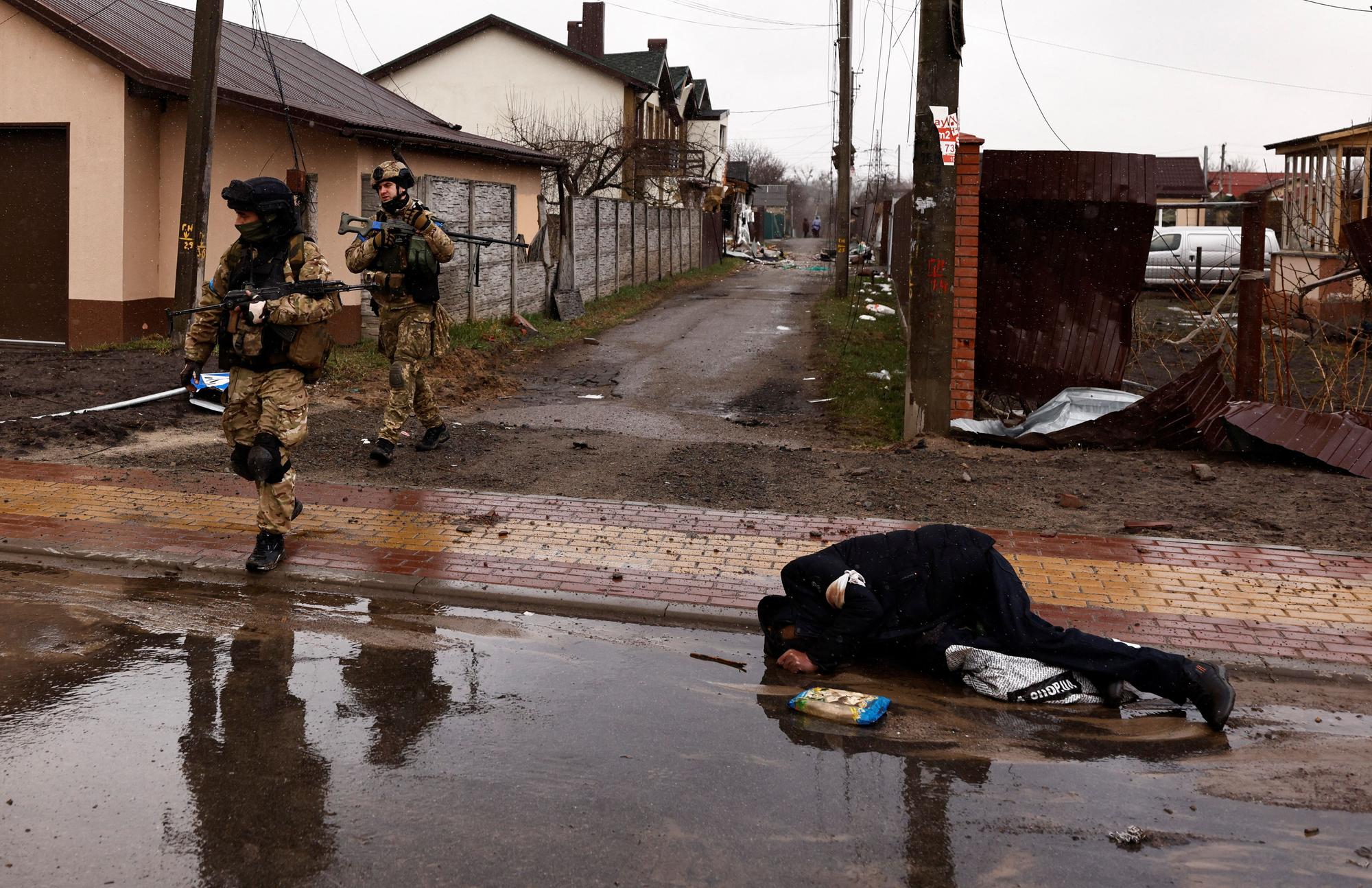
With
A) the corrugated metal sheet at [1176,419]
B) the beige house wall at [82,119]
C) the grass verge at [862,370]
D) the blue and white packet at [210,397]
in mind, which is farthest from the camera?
the beige house wall at [82,119]

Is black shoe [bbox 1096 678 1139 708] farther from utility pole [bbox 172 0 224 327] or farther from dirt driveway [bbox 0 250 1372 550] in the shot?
utility pole [bbox 172 0 224 327]

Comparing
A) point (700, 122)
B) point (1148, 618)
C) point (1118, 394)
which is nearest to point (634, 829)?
point (1148, 618)

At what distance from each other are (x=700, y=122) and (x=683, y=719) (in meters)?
61.6

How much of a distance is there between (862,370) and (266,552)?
972cm

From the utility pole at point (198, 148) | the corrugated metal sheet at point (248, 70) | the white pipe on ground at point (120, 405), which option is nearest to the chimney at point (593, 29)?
the corrugated metal sheet at point (248, 70)

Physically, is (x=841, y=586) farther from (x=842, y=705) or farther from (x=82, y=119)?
(x=82, y=119)

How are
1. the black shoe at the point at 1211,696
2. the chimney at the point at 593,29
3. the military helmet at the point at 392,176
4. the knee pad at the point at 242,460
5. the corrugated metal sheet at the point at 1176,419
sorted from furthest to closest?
the chimney at the point at 593,29, the corrugated metal sheet at the point at 1176,419, the military helmet at the point at 392,176, the knee pad at the point at 242,460, the black shoe at the point at 1211,696

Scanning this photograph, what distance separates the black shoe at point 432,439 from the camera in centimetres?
920

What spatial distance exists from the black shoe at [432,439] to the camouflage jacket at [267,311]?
2.74 m

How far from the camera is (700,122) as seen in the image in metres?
63.3

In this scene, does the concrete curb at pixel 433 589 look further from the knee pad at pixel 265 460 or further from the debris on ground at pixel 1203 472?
the debris on ground at pixel 1203 472

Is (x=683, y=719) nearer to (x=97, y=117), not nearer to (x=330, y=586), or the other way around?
(x=330, y=586)

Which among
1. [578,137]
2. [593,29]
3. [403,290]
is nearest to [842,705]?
[403,290]

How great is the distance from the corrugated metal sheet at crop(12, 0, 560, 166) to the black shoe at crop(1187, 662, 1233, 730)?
1227 cm
